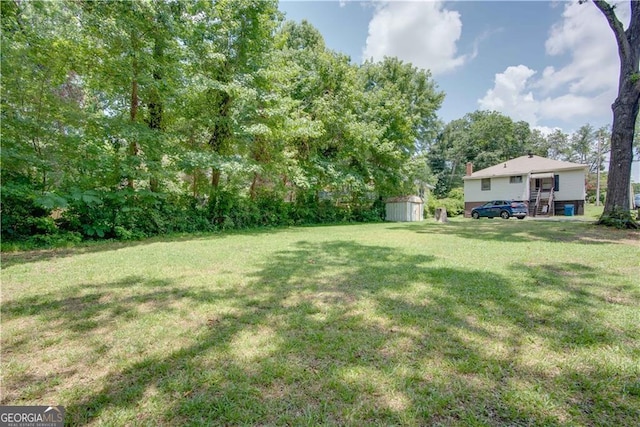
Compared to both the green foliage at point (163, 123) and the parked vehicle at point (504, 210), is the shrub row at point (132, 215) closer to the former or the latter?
the green foliage at point (163, 123)

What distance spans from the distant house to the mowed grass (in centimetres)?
2170

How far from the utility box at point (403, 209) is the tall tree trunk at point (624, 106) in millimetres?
9165

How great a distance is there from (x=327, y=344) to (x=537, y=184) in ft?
92.6

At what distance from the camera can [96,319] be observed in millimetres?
2936

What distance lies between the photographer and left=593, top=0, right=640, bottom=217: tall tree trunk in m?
9.54

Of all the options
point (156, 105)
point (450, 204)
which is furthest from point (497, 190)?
point (156, 105)

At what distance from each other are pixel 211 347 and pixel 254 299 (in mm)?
1148

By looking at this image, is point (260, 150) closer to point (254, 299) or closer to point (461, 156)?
point (254, 299)

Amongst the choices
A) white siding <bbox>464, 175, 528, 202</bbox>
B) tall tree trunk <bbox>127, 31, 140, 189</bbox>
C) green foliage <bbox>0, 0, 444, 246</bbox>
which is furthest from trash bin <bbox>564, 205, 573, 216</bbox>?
tall tree trunk <bbox>127, 31, 140, 189</bbox>

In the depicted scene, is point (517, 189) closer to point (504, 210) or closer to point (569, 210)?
point (569, 210)

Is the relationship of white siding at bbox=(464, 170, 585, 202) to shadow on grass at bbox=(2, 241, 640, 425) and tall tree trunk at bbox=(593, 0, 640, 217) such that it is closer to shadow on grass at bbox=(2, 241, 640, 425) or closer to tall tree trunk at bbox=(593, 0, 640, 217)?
tall tree trunk at bbox=(593, 0, 640, 217)

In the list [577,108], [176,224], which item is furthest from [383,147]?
[577,108]

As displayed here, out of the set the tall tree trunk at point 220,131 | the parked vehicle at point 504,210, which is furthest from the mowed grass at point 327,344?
the parked vehicle at point 504,210

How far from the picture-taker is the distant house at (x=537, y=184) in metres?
21.5
